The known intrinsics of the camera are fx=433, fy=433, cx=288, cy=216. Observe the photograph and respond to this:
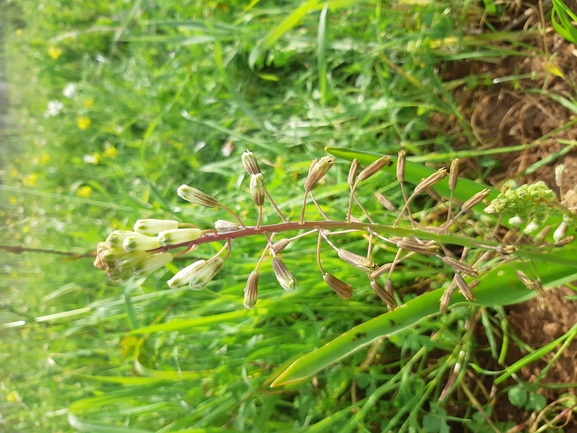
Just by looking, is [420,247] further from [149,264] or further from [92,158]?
[92,158]

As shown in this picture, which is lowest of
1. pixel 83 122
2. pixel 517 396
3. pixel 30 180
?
pixel 30 180

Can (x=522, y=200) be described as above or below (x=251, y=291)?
above

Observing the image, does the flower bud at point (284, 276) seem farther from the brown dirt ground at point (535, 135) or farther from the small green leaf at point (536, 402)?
the small green leaf at point (536, 402)

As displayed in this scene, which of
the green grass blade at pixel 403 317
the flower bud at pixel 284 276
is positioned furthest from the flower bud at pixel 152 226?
the green grass blade at pixel 403 317

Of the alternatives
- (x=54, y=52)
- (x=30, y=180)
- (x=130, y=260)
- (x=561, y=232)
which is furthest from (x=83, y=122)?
(x=561, y=232)

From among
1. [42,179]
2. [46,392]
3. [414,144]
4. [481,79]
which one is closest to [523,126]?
[481,79]
